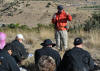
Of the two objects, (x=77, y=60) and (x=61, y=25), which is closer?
(x=77, y=60)

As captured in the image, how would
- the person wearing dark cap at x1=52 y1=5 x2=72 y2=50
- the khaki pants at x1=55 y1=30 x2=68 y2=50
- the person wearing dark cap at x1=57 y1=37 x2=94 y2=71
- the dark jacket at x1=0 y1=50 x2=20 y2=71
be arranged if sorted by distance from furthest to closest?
1. the khaki pants at x1=55 y1=30 x2=68 y2=50
2. the person wearing dark cap at x1=52 y1=5 x2=72 y2=50
3. the person wearing dark cap at x1=57 y1=37 x2=94 y2=71
4. the dark jacket at x1=0 y1=50 x2=20 y2=71

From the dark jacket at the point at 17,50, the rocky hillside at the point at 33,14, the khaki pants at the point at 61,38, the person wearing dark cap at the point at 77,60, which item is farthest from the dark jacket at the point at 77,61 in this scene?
the rocky hillside at the point at 33,14

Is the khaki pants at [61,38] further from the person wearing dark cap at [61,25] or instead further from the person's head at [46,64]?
the person's head at [46,64]

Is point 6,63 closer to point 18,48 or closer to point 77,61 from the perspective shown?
point 77,61

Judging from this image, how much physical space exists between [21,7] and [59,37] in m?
47.9

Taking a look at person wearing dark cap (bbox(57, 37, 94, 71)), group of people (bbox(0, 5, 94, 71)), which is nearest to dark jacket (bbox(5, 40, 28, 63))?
group of people (bbox(0, 5, 94, 71))

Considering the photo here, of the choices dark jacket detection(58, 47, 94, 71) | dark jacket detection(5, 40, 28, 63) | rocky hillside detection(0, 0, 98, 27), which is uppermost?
dark jacket detection(58, 47, 94, 71)

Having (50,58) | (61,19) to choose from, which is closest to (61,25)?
(61,19)

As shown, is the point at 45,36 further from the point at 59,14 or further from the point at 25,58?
the point at 25,58

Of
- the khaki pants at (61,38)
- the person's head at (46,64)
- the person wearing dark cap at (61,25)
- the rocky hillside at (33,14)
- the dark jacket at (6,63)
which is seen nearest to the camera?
the person's head at (46,64)

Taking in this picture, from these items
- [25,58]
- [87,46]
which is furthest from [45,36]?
[25,58]

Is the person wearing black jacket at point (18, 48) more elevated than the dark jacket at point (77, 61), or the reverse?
the dark jacket at point (77, 61)

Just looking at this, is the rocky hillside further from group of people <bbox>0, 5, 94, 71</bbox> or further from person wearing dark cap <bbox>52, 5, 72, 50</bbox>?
group of people <bbox>0, 5, 94, 71</bbox>

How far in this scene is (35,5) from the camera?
55.6 meters
